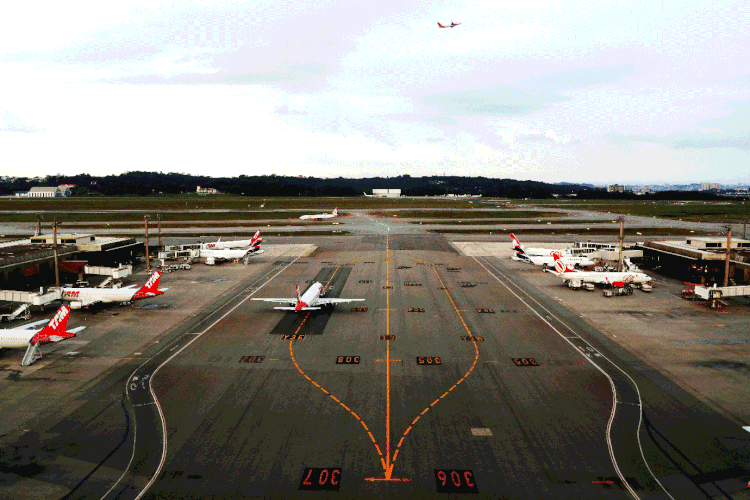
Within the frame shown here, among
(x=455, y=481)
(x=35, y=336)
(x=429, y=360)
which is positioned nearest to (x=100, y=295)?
(x=35, y=336)

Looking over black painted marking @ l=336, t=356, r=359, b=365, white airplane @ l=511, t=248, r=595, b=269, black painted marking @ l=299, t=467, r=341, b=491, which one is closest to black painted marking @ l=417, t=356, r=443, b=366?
black painted marking @ l=336, t=356, r=359, b=365

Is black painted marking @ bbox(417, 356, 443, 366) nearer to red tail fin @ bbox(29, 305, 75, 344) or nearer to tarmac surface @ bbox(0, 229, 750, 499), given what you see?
tarmac surface @ bbox(0, 229, 750, 499)

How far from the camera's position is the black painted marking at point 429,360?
4415cm

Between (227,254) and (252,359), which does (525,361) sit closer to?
(252,359)

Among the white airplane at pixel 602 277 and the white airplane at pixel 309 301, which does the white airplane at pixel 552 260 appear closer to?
the white airplane at pixel 602 277

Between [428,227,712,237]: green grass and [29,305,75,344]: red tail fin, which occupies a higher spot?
[428,227,712,237]: green grass

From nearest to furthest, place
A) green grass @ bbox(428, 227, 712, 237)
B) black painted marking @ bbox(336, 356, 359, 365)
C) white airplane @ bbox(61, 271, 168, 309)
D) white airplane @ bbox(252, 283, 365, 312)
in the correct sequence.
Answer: black painted marking @ bbox(336, 356, 359, 365), white airplane @ bbox(252, 283, 365, 312), white airplane @ bbox(61, 271, 168, 309), green grass @ bbox(428, 227, 712, 237)

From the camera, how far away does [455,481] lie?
26641 millimetres

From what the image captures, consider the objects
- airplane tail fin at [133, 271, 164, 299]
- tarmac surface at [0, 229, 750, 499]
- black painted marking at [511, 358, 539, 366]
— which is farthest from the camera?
airplane tail fin at [133, 271, 164, 299]

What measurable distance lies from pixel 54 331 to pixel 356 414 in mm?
29308

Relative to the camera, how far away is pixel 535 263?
309ft

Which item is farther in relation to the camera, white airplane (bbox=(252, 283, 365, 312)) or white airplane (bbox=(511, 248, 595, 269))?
white airplane (bbox=(511, 248, 595, 269))

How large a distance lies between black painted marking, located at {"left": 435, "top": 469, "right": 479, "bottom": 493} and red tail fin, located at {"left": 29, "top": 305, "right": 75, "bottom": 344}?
36.1 meters

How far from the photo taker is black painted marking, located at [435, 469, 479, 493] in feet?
85.0
